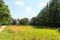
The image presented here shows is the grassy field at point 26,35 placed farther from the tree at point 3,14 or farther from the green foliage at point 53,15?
the green foliage at point 53,15

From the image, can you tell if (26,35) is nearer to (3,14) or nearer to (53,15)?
(3,14)

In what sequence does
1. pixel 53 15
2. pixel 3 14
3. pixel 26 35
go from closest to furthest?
pixel 26 35, pixel 3 14, pixel 53 15

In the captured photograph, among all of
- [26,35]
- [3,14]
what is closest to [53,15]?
[3,14]

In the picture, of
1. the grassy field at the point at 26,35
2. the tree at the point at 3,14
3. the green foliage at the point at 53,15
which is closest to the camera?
the grassy field at the point at 26,35

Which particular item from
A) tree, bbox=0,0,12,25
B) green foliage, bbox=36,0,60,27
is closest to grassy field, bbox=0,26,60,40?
tree, bbox=0,0,12,25

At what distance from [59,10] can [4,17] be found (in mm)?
19251

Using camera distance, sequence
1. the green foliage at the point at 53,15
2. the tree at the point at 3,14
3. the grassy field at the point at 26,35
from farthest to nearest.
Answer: the green foliage at the point at 53,15 < the tree at the point at 3,14 < the grassy field at the point at 26,35

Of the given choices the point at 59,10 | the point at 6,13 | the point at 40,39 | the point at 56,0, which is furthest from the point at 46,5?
the point at 40,39

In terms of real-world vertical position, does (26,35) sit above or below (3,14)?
below

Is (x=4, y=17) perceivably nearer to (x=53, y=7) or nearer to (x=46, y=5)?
(x=53, y=7)

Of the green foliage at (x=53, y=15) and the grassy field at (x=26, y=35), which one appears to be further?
the green foliage at (x=53, y=15)

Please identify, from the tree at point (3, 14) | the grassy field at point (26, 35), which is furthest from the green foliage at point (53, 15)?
the grassy field at point (26, 35)

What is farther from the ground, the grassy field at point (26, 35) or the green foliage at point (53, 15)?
the green foliage at point (53, 15)

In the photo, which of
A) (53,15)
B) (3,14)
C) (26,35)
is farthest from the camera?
(53,15)
